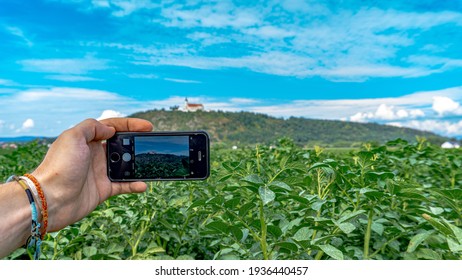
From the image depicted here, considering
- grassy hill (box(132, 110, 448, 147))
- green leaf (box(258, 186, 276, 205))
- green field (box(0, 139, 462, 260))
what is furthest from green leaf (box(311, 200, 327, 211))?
grassy hill (box(132, 110, 448, 147))

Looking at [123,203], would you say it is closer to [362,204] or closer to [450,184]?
[362,204]

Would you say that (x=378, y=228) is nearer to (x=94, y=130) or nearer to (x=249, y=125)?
(x=94, y=130)

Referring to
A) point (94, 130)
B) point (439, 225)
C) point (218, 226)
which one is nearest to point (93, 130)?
point (94, 130)

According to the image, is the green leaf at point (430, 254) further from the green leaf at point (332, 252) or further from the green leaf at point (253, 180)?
the green leaf at point (253, 180)

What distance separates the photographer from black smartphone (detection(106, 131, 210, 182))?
1549 millimetres

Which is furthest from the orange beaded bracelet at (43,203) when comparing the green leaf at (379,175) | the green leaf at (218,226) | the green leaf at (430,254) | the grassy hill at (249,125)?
the grassy hill at (249,125)

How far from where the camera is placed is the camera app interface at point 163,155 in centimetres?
154

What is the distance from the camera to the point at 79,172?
146cm

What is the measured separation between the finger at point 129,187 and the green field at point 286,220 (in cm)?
5

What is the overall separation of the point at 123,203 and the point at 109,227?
207mm

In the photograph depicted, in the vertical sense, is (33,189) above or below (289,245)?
above

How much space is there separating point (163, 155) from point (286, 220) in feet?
1.55

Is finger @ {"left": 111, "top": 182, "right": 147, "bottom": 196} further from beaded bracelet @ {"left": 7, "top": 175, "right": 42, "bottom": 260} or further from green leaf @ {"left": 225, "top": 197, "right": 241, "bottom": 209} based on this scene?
green leaf @ {"left": 225, "top": 197, "right": 241, "bottom": 209}
